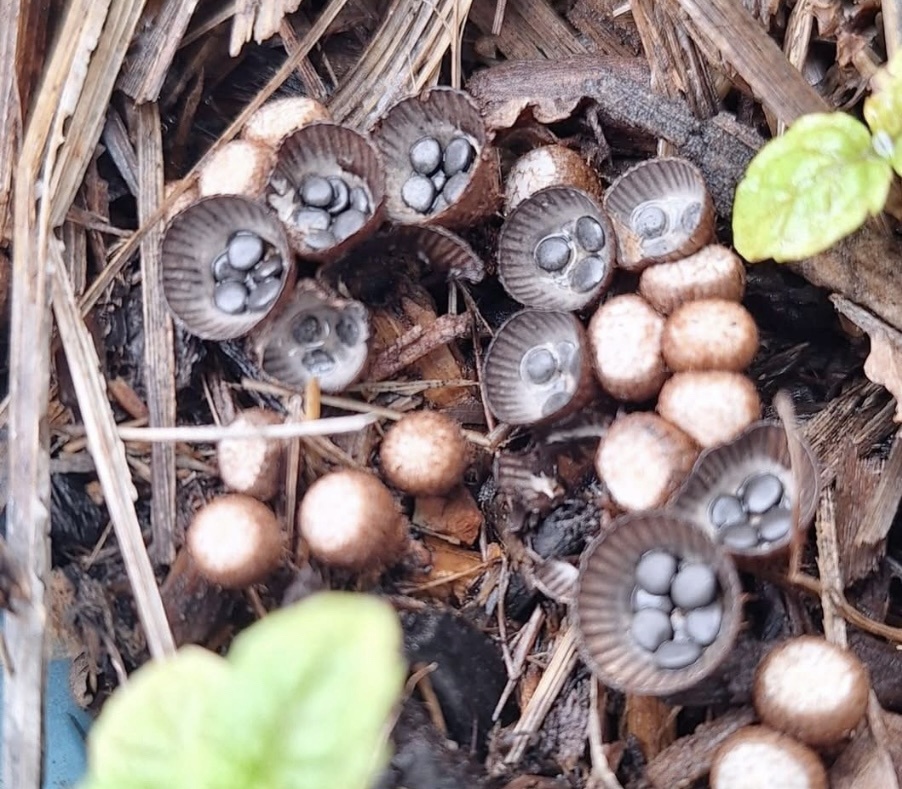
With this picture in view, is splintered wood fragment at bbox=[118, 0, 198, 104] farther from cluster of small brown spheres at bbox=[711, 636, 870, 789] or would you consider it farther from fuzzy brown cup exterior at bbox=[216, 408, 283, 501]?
cluster of small brown spheres at bbox=[711, 636, 870, 789]

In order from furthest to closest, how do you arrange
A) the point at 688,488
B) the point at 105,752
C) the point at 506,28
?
the point at 506,28 → the point at 688,488 → the point at 105,752

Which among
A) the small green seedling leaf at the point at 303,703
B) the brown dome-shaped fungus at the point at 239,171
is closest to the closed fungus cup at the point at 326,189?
the brown dome-shaped fungus at the point at 239,171

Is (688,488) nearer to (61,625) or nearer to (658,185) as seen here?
(658,185)

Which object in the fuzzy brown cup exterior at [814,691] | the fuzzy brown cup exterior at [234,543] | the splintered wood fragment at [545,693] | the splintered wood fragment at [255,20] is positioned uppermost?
the splintered wood fragment at [255,20]

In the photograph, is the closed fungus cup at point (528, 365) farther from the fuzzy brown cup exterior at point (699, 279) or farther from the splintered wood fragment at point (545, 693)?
the splintered wood fragment at point (545, 693)

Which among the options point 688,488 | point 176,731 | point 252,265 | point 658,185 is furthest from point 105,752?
point 658,185

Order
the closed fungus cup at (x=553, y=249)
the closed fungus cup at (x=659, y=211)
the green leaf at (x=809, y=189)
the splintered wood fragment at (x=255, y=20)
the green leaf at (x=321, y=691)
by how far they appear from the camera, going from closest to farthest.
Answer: the green leaf at (x=321, y=691) → the green leaf at (x=809, y=189) → the closed fungus cup at (x=659, y=211) → the closed fungus cup at (x=553, y=249) → the splintered wood fragment at (x=255, y=20)

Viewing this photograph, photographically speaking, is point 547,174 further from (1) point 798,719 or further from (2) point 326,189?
(1) point 798,719
